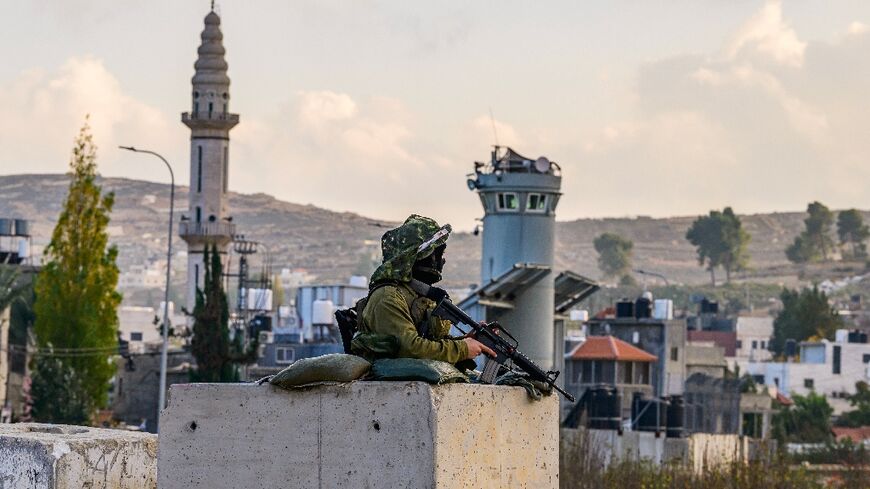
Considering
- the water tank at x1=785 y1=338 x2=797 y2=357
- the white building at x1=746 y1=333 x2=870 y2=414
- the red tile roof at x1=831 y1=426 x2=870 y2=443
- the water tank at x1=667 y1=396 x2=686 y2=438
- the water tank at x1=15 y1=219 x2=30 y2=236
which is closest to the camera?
the water tank at x1=667 y1=396 x2=686 y2=438

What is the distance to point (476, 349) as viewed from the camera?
954cm

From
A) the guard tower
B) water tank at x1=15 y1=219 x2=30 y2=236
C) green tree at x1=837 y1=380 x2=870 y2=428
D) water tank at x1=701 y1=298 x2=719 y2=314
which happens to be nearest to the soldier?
the guard tower

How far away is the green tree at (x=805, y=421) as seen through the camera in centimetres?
7806

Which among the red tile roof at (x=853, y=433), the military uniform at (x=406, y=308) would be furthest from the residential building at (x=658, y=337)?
the military uniform at (x=406, y=308)

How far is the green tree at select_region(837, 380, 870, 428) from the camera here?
315 ft

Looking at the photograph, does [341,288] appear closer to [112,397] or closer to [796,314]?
[112,397]

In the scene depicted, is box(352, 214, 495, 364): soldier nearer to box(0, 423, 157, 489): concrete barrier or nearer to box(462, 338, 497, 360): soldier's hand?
box(462, 338, 497, 360): soldier's hand

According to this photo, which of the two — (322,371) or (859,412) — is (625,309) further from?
(322,371)

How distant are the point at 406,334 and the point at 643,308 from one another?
90.7m

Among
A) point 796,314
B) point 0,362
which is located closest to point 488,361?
point 0,362

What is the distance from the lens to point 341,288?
3994 inches

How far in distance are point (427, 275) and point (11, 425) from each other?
112 inches

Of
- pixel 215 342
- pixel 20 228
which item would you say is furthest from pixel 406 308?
pixel 20 228

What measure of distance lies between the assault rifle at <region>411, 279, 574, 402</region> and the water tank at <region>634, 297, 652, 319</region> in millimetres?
87885
